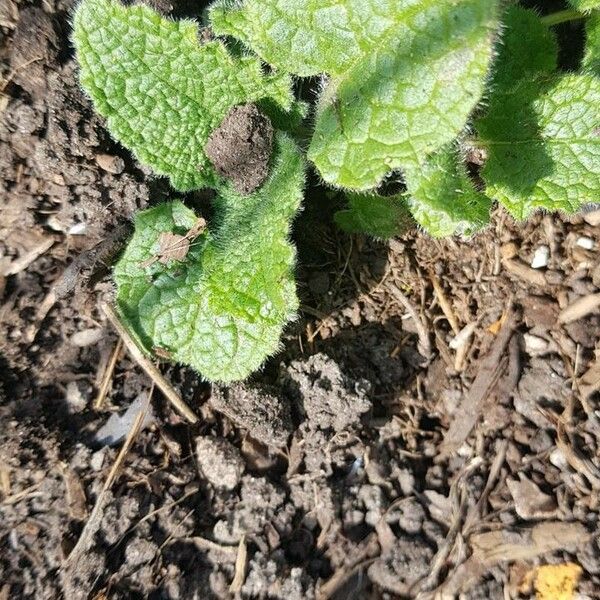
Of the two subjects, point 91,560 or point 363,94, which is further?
point 91,560

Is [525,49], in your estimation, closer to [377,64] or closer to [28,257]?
[377,64]

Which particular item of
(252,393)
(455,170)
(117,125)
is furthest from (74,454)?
(455,170)

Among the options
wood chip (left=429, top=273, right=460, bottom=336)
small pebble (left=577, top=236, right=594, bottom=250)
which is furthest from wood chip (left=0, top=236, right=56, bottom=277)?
small pebble (left=577, top=236, right=594, bottom=250)

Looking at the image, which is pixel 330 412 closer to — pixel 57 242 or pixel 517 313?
pixel 517 313

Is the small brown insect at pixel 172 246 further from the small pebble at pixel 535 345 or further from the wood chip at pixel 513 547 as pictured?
the wood chip at pixel 513 547

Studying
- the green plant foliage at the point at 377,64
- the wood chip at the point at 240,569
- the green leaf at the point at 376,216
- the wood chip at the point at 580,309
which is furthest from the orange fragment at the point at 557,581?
the green plant foliage at the point at 377,64

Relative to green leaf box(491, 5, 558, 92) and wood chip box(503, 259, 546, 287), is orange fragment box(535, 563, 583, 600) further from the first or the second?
green leaf box(491, 5, 558, 92)
